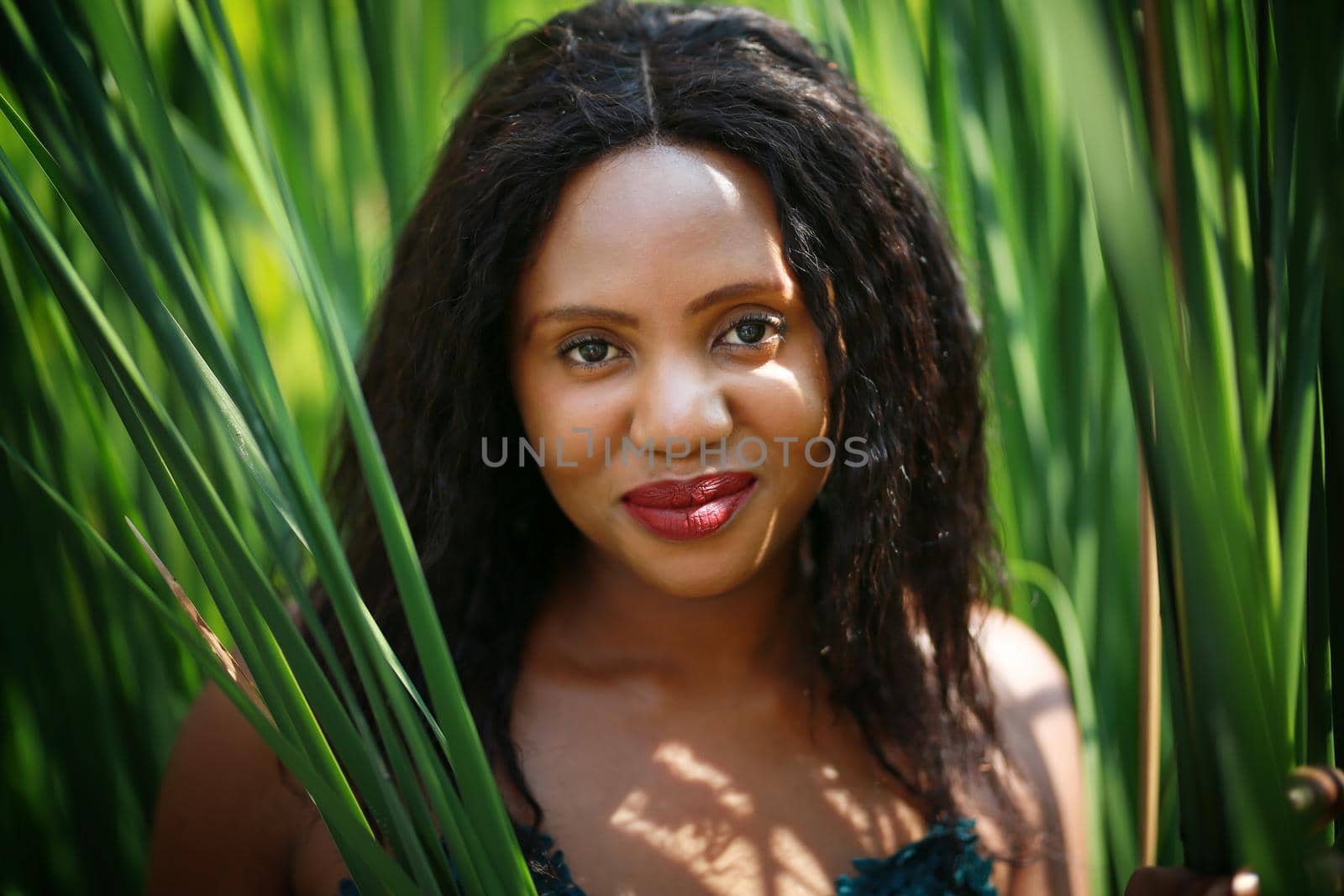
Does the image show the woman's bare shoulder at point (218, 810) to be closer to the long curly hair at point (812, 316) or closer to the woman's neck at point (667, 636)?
the long curly hair at point (812, 316)

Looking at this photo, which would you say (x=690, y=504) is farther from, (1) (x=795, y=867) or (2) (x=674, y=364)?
(1) (x=795, y=867)

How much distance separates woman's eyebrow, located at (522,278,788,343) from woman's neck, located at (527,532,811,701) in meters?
0.23

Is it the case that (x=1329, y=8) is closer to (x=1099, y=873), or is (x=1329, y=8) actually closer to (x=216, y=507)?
(x=216, y=507)

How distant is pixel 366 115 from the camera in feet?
4.45

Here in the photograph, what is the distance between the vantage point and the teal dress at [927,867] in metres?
0.78

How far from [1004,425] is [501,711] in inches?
20.9

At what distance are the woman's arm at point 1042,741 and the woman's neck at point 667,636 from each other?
7.6 inches

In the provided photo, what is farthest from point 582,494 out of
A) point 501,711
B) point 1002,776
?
point 1002,776

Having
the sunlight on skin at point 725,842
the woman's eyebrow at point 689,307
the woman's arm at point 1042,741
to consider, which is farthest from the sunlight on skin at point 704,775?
the woman's eyebrow at point 689,307

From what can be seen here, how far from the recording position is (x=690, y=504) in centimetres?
74

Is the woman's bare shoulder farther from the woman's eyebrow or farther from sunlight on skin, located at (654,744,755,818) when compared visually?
the woman's eyebrow

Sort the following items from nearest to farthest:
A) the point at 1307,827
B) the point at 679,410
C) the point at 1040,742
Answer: the point at 1307,827 → the point at 679,410 → the point at 1040,742

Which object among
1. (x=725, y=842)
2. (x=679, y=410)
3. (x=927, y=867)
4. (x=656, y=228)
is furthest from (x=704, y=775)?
(x=656, y=228)

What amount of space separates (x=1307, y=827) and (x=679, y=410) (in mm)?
400
